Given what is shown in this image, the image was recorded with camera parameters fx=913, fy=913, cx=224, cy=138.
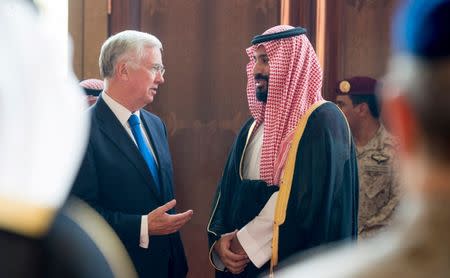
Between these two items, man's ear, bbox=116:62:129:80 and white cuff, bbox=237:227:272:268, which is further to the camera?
man's ear, bbox=116:62:129:80

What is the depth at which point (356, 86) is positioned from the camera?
5.55 m

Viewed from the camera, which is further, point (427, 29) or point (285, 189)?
point (285, 189)

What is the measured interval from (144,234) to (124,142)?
433 mm

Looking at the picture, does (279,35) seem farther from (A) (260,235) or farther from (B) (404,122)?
(B) (404,122)

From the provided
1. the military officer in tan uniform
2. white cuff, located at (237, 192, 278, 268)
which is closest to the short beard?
white cuff, located at (237, 192, 278, 268)

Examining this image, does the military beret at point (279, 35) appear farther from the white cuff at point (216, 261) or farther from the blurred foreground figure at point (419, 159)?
the blurred foreground figure at point (419, 159)

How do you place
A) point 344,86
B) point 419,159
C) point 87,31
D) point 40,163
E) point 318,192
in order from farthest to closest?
point 87,31, point 344,86, point 318,192, point 40,163, point 419,159

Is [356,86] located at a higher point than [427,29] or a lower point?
lower

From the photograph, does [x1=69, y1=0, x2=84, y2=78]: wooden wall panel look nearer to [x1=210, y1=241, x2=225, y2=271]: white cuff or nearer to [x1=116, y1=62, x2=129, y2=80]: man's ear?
[x1=116, y1=62, x2=129, y2=80]: man's ear

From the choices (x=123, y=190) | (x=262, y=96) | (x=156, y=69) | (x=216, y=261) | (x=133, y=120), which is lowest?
(x=216, y=261)

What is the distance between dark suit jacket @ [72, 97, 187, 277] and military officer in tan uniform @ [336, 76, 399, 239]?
1310 mm

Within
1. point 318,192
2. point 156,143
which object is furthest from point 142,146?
point 318,192

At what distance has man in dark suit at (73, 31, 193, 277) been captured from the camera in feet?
13.2

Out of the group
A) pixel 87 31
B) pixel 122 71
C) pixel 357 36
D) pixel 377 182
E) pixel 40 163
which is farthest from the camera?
pixel 87 31
